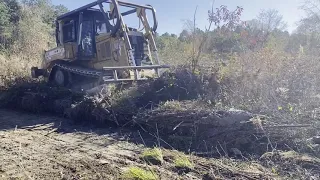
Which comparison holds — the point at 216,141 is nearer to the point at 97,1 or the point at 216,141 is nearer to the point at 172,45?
the point at 97,1

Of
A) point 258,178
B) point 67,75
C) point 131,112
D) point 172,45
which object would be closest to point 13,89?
point 67,75

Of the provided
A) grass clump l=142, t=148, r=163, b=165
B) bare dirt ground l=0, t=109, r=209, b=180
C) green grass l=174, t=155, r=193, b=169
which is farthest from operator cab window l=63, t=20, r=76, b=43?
green grass l=174, t=155, r=193, b=169

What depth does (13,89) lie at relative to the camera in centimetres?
816

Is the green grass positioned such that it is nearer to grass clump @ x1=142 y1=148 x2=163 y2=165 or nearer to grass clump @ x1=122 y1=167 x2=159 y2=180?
grass clump @ x1=142 y1=148 x2=163 y2=165

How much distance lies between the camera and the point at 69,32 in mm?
9570

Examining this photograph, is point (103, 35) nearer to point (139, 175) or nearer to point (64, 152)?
point (64, 152)

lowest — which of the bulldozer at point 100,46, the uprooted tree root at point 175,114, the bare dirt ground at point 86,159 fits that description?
the bare dirt ground at point 86,159

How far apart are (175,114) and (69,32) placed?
593cm

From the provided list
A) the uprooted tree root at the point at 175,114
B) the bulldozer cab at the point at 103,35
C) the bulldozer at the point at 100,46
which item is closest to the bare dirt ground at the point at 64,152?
the uprooted tree root at the point at 175,114

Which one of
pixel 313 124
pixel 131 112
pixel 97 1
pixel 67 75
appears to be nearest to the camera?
pixel 313 124

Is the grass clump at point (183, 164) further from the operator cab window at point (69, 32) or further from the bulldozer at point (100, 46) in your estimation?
the operator cab window at point (69, 32)

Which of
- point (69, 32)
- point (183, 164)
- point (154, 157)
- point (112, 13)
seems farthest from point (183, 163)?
point (69, 32)

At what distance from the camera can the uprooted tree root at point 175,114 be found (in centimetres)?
427

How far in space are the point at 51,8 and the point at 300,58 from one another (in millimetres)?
22577
